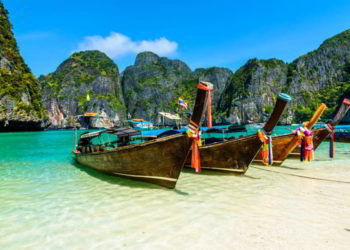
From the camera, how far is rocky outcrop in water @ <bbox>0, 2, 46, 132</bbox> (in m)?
59.9

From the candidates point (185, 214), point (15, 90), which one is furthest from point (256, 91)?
point (185, 214)

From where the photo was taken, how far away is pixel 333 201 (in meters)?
5.22

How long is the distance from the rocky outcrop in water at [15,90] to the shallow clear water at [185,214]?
66.4m

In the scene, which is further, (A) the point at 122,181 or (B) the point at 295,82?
(B) the point at 295,82

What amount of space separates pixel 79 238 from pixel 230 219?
3.03m

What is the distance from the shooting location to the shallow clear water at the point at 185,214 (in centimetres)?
366

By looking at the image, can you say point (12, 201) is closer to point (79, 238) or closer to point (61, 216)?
point (61, 216)

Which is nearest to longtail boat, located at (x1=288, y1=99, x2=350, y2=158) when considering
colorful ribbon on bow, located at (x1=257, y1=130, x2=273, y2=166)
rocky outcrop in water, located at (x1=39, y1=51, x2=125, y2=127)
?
colorful ribbon on bow, located at (x1=257, y1=130, x2=273, y2=166)

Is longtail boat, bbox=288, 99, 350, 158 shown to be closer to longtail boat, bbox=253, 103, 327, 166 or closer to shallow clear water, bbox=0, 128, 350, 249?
longtail boat, bbox=253, 103, 327, 166

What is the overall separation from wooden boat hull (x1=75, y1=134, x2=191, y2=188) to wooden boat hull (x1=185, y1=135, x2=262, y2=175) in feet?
9.48

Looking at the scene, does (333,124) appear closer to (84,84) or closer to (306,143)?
(306,143)

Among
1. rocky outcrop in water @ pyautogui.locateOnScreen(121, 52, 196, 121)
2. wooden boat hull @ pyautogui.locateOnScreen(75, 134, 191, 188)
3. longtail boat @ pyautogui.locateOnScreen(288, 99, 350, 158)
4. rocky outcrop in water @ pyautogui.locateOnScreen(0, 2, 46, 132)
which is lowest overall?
wooden boat hull @ pyautogui.locateOnScreen(75, 134, 191, 188)

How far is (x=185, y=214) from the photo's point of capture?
4754mm

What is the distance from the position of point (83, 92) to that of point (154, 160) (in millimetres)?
152578
